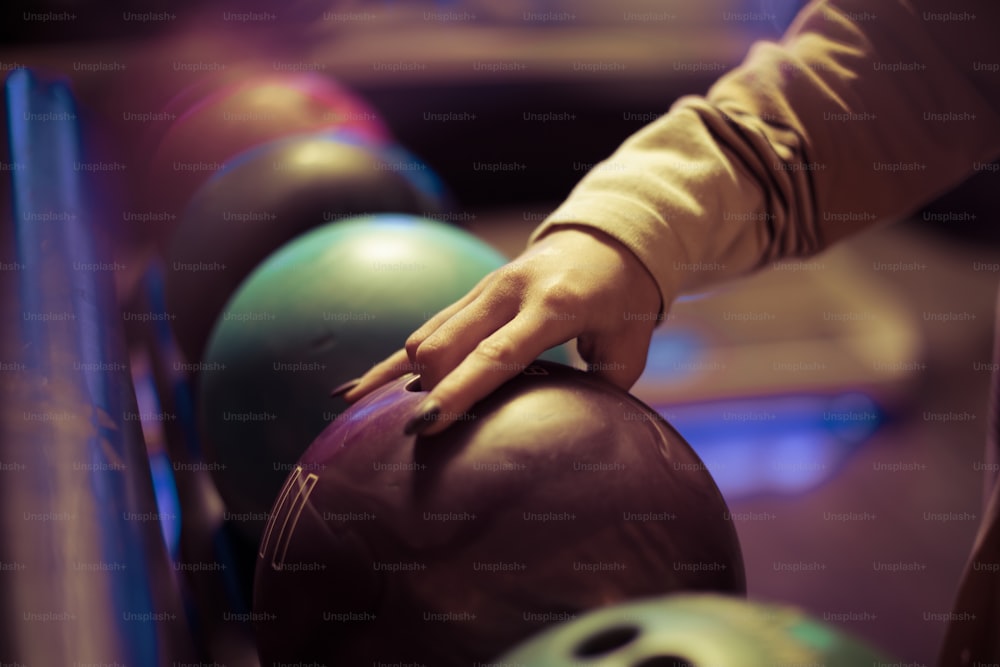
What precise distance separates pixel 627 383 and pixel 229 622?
902mm

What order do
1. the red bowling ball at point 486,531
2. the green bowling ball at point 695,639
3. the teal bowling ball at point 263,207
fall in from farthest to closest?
the teal bowling ball at point 263,207 → the red bowling ball at point 486,531 → the green bowling ball at point 695,639

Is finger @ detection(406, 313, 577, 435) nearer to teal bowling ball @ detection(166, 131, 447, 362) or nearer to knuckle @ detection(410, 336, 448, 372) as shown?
knuckle @ detection(410, 336, 448, 372)

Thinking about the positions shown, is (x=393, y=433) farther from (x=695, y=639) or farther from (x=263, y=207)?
(x=263, y=207)

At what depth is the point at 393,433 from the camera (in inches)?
43.0

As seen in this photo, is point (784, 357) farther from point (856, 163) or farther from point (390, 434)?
point (390, 434)

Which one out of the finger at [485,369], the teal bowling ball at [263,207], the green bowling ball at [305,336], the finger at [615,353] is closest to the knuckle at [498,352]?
the finger at [485,369]

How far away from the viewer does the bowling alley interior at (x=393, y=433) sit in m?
1.00

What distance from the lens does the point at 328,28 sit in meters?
6.18

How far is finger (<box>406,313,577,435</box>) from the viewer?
1.05 m

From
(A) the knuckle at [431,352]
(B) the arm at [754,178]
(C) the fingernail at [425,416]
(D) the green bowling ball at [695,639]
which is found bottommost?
(D) the green bowling ball at [695,639]

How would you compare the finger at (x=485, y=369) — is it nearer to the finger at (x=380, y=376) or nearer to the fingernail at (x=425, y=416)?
the fingernail at (x=425, y=416)

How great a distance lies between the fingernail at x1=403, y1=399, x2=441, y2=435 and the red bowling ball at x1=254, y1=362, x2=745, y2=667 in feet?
0.10

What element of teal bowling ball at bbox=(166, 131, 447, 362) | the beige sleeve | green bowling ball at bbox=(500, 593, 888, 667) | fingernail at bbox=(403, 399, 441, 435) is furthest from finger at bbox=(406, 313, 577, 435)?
teal bowling ball at bbox=(166, 131, 447, 362)

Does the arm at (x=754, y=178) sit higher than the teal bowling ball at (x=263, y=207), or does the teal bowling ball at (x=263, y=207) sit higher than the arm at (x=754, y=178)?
the arm at (x=754, y=178)
